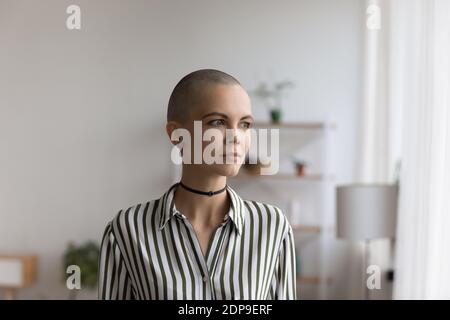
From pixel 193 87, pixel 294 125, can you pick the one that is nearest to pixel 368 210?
pixel 294 125

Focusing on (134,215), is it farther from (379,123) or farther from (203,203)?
(379,123)

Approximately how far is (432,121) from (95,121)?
2.36 m

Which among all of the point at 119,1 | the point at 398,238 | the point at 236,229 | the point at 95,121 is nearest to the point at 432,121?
the point at 398,238

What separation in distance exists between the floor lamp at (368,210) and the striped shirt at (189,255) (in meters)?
1.98

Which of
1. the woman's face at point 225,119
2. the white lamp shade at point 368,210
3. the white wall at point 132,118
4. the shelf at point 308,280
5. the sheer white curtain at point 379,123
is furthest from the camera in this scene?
the shelf at point 308,280

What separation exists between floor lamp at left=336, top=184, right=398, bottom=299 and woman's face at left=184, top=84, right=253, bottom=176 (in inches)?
80.9

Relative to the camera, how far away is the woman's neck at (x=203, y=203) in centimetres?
70

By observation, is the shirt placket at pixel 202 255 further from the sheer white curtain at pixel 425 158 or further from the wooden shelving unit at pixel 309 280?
the wooden shelving unit at pixel 309 280

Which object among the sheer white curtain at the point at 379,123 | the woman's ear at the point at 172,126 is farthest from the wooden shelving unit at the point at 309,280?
the woman's ear at the point at 172,126

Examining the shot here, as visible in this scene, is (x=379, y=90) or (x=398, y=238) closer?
(x=398, y=238)

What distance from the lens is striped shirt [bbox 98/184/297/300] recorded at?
2.20 feet

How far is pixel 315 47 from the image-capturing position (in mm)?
3752

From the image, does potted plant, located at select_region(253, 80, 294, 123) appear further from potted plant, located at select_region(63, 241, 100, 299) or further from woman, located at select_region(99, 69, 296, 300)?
woman, located at select_region(99, 69, 296, 300)
